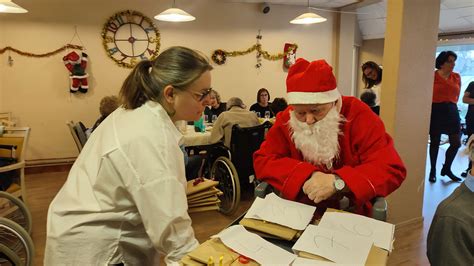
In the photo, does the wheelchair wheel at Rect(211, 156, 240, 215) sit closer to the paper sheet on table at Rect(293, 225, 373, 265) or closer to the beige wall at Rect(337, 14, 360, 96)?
the paper sheet on table at Rect(293, 225, 373, 265)

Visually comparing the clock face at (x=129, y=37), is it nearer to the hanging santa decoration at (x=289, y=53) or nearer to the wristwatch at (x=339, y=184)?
the hanging santa decoration at (x=289, y=53)

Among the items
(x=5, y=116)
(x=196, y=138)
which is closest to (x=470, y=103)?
(x=196, y=138)

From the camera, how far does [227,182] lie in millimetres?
3443

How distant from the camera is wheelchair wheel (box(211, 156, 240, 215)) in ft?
10.6

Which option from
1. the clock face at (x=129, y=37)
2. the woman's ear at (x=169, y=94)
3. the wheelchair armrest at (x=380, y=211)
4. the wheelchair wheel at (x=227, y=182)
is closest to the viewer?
the woman's ear at (x=169, y=94)

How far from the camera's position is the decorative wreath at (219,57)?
18.8 ft

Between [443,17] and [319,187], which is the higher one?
[443,17]

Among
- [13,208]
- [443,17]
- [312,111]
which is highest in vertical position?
[443,17]

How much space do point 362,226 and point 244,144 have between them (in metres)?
2.42

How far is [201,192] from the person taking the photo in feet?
9.48

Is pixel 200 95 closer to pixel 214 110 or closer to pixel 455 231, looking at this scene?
pixel 455 231

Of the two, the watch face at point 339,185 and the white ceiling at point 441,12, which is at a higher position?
the white ceiling at point 441,12

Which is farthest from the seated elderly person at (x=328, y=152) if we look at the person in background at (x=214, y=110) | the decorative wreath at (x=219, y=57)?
the decorative wreath at (x=219, y=57)

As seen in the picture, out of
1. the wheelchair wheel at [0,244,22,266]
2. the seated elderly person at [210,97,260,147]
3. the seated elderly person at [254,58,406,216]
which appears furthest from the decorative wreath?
the seated elderly person at [254,58,406,216]
